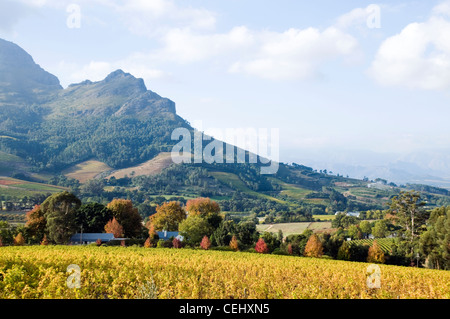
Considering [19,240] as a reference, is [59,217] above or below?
above

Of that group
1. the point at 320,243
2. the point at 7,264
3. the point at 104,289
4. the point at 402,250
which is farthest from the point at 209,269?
the point at 402,250

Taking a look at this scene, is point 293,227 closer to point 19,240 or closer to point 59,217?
point 59,217

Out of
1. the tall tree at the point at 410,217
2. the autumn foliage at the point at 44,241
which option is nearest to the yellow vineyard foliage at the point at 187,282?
the tall tree at the point at 410,217

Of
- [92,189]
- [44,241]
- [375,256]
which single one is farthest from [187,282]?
[92,189]

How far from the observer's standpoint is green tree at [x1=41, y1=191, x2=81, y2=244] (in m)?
55.8

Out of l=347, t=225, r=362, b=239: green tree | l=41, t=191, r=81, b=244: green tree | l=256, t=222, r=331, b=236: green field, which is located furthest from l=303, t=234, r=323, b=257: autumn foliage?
l=256, t=222, r=331, b=236: green field

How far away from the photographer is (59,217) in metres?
55.9

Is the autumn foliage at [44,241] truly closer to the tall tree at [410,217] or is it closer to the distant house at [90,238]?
the distant house at [90,238]

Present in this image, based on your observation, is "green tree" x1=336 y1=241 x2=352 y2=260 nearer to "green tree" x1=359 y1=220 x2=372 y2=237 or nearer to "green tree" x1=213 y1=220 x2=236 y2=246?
"green tree" x1=213 y1=220 x2=236 y2=246

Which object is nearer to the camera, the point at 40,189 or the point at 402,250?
the point at 402,250

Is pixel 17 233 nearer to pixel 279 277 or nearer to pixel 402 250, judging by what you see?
pixel 279 277
